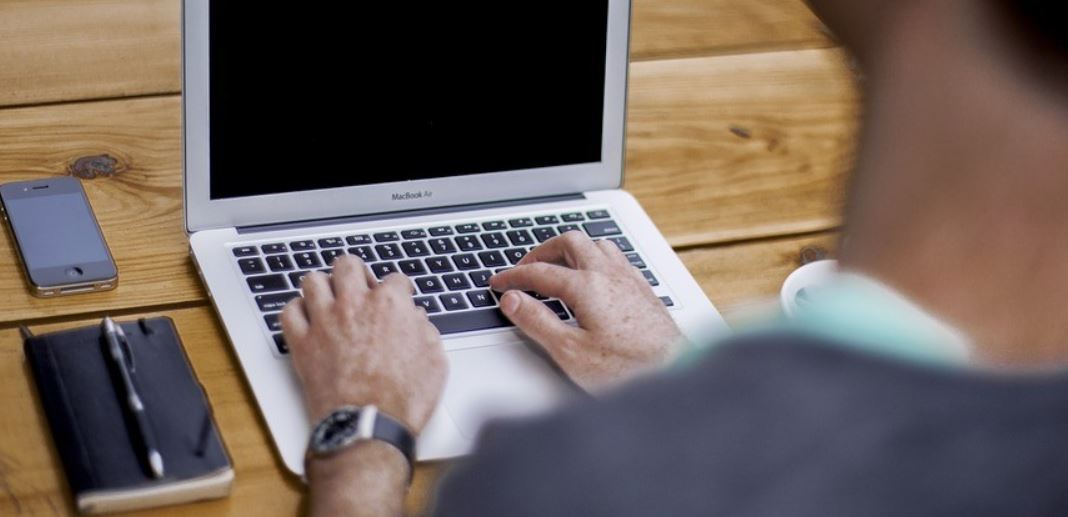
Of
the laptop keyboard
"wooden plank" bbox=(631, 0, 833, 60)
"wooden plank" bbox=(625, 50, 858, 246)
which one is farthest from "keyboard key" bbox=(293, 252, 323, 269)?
"wooden plank" bbox=(631, 0, 833, 60)

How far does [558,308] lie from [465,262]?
0.32 feet

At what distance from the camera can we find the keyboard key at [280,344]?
45.6 inches

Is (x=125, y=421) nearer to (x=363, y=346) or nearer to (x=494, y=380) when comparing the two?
(x=363, y=346)

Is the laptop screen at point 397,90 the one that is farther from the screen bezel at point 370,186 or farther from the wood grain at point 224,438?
the wood grain at point 224,438

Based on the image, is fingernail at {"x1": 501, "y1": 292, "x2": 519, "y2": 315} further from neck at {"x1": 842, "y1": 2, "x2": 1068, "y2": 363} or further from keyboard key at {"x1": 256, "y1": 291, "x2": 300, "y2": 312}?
neck at {"x1": 842, "y1": 2, "x2": 1068, "y2": 363}

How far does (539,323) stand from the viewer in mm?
1184

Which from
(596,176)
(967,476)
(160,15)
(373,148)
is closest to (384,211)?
(373,148)

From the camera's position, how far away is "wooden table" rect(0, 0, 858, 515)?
3.61 feet

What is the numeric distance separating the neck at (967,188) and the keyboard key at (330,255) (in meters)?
0.75

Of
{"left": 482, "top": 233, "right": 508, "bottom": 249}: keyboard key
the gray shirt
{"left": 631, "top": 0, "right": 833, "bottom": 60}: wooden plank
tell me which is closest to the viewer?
the gray shirt

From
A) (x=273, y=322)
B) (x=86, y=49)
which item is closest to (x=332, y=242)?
(x=273, y=322)

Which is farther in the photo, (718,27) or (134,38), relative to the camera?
(718,27)

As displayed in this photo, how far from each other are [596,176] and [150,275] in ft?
1.38

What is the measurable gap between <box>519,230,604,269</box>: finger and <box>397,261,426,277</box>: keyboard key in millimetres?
85
